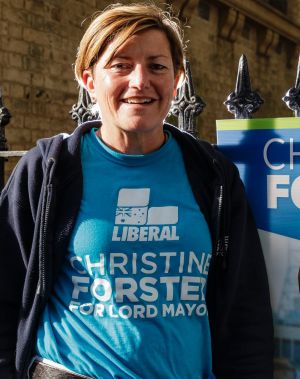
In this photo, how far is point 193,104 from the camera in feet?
8.18

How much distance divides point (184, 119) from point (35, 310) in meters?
1.04

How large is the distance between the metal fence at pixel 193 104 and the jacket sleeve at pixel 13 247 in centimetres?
49

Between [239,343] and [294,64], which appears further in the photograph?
[294,64]

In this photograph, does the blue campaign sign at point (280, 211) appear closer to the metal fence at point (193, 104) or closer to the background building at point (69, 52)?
the metal fence at point (193, 104)

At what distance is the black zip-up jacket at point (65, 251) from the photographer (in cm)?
177

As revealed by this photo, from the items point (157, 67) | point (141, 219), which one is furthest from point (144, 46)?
point (141, 219)

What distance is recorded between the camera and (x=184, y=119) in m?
2.53

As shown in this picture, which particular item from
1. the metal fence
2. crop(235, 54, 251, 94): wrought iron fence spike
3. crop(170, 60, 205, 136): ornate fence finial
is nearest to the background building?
the metal fence

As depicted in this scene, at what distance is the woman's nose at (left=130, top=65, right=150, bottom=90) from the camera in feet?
5.74

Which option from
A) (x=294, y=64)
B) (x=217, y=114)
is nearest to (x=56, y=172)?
(x=217, y=114)

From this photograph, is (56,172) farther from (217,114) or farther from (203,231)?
(217,114)

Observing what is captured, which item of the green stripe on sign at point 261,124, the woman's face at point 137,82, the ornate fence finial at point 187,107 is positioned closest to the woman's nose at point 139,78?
the woman's face at point 137,82

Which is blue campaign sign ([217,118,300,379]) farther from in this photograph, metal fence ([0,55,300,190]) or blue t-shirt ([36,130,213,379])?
blue t-shirt ([36,130,213,379])

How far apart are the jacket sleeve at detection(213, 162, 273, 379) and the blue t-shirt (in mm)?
80
